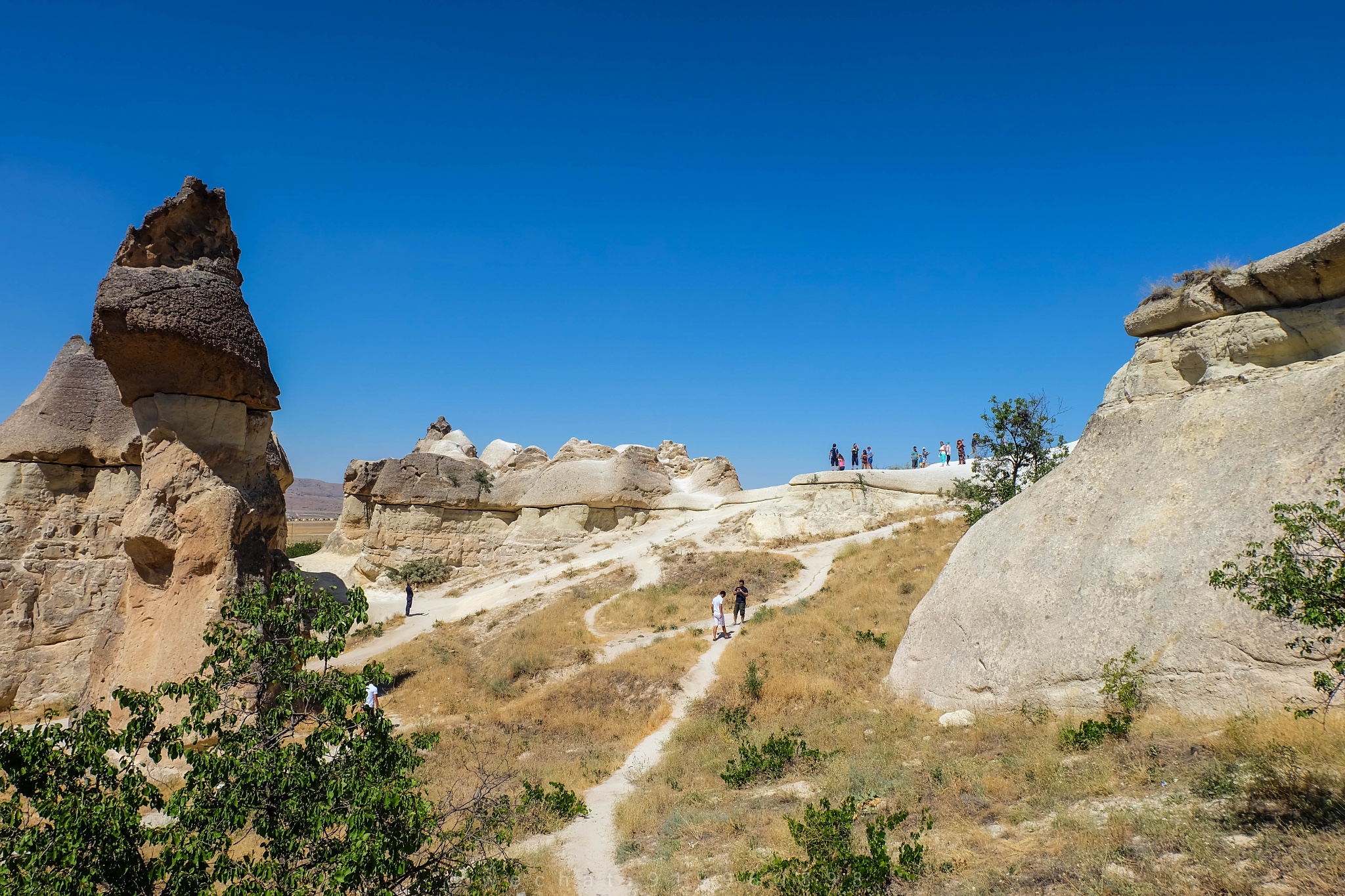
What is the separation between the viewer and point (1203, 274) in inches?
342

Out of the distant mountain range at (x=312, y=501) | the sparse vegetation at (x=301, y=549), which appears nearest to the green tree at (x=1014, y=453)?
the sparse vegetation at (x=301, y=549)

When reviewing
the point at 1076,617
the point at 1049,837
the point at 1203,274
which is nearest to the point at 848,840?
the point at 1049,837

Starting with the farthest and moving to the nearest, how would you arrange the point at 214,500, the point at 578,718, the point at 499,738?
the point at 578,718, the point at 499,738, the point at 214,500

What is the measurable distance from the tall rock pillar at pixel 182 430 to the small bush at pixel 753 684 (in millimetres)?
7771

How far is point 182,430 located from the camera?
10688mm

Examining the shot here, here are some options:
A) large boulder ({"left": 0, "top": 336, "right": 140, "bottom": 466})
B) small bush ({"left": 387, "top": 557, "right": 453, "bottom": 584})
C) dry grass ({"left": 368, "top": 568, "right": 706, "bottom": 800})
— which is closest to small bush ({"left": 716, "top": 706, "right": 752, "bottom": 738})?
dry grass ({"left": 368, "top": 568, "right": 706, "bottom": 800})

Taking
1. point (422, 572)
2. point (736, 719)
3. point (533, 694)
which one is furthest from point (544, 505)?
point (736, 719)

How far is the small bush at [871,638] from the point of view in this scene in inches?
472

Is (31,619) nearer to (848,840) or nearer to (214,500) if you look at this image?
(214,500)

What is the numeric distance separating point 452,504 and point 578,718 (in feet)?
60.5

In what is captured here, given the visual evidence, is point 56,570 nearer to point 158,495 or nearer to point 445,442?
point 158,495

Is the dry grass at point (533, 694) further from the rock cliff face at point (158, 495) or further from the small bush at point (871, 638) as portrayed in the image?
the rock cliff face at point (158, 495)

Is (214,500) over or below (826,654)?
over

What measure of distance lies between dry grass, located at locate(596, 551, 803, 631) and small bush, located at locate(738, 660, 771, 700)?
5.46 m
